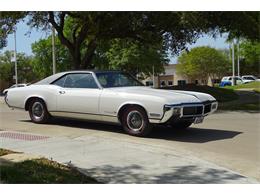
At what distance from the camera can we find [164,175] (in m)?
6.23

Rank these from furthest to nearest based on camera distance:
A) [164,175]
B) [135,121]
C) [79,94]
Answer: [79,94] → [135,121] → [164,175]

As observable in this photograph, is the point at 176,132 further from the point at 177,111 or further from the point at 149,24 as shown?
the point at 149,24

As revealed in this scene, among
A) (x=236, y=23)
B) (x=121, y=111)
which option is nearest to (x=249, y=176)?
(x=121, y=111)

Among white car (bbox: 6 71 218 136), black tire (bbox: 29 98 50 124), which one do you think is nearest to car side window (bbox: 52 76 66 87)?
white car (bbox: 6 71 218 136)

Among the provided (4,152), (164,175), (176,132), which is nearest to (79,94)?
(176,132)

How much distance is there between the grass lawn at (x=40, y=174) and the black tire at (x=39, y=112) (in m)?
4.52

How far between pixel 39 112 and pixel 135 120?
116 inches

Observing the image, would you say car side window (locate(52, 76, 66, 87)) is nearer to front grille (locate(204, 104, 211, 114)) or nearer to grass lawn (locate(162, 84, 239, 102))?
front grille (locate(204, 104, 211, 114))

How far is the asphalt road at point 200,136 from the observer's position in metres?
7.49

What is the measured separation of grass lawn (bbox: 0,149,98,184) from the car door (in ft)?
11.4

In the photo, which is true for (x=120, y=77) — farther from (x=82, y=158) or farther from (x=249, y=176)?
(x=249, y=176)

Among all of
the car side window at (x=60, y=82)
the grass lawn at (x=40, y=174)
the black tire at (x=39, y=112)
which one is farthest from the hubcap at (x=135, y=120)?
the grass lawn at (x=40, y=174)

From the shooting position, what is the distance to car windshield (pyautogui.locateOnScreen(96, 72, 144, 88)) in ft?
33.5

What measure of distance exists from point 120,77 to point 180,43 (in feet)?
43.7
